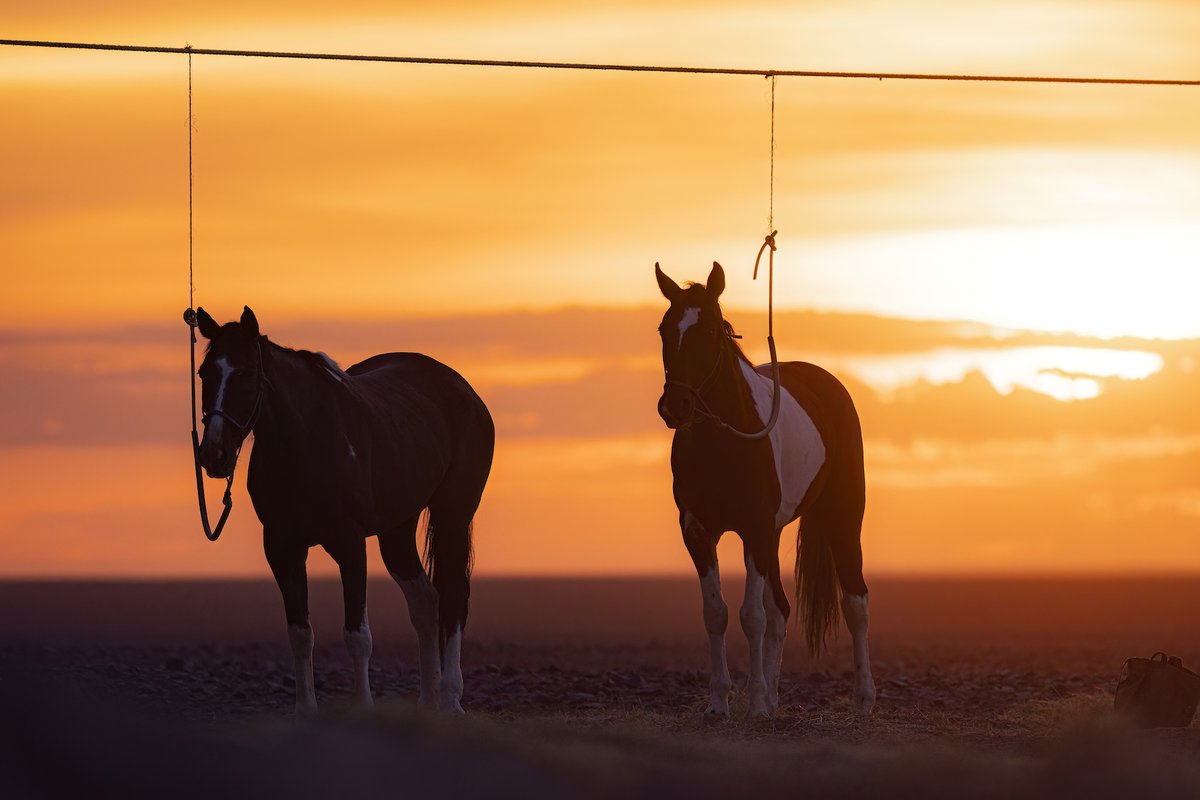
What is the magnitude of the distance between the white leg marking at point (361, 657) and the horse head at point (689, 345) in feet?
8.96

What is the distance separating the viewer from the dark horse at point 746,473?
13.9 metres

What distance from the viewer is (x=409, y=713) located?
12578mm

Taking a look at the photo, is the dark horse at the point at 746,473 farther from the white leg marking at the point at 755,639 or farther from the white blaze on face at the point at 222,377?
the white blaze on face at the point at 222,377

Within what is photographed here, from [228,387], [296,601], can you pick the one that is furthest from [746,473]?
[228,387]

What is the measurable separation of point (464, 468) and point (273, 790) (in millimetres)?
A: 5960

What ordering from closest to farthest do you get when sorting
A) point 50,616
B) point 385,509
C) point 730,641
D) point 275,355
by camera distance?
point 275,355 < point 385,509 < point 730,641 < point 50,616

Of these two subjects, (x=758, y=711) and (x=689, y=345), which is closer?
(x=689, y=345)

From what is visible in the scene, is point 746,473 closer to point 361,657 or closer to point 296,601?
point 361,657

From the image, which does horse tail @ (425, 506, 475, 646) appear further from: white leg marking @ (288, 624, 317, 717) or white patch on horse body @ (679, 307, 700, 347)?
white patch on horse body @ (679, 307, 700, 347)

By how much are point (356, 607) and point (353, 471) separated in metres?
1.01

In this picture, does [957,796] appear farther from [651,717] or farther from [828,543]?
[828,543]

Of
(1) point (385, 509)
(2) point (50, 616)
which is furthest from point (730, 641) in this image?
(1) point (385, 509)

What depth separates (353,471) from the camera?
44.9 feet

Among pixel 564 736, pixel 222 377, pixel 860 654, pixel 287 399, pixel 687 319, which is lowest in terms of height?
pixel 564 736
